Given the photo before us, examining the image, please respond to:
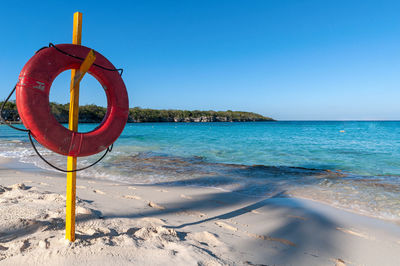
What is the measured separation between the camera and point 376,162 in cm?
877

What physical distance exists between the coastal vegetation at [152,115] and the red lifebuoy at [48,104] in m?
46.9

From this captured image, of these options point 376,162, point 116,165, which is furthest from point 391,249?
point 376,162

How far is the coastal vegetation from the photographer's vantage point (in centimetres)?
5141

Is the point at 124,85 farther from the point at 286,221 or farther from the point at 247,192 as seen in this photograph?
the point at 247,192

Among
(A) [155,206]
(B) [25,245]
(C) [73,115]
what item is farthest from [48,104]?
(A) [155,206]

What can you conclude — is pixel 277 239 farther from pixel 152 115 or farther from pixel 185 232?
pixel 152 115

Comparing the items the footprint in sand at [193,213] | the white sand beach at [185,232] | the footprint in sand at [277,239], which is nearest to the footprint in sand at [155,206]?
the white sand beach at [185,232]

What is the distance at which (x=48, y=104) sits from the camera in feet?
6.16

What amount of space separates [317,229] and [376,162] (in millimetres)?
7794

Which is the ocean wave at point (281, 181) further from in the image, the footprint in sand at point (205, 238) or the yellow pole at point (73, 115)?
the yellow pole at point (73, 115)

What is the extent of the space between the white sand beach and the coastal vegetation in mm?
46108

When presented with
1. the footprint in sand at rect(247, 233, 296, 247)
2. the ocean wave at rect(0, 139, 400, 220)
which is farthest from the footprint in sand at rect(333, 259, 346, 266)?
the ocean wave at rect(0, 139, 400, 220)

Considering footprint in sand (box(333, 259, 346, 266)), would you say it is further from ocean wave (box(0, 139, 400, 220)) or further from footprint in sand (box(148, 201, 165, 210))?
footprint in sand (box(148, 201, 165, 210))

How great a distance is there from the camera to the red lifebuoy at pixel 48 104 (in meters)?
1.77
